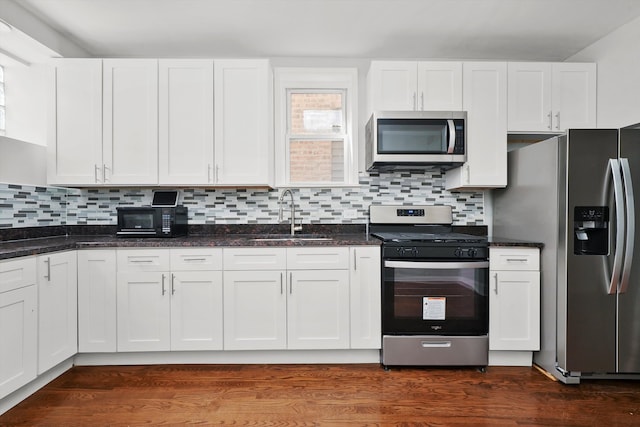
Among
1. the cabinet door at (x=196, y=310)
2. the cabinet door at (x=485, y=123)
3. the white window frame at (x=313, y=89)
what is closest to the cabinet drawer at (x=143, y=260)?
the cabinet door at (x=196, y=310)

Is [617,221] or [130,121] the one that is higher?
[130,121]

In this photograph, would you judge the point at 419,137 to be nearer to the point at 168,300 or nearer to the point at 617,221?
the point at 617,221

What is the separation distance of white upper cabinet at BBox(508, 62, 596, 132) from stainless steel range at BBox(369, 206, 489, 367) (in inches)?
45.1

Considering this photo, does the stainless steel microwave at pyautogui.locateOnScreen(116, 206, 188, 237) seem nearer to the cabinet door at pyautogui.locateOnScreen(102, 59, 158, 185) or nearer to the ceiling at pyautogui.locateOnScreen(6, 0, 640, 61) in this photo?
the cabinet door at pyautogui.locateOnScreen(102, 59, 158, 185)

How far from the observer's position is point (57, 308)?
91.6 inches

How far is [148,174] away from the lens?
9.23ft

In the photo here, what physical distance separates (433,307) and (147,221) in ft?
7.37

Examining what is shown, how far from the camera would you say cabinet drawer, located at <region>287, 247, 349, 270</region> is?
2.59 metres

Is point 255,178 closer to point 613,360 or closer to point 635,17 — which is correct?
point 613,360

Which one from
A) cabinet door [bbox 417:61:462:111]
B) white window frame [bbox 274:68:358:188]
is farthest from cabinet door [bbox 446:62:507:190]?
white window frame [bbox 274:68:358:188]

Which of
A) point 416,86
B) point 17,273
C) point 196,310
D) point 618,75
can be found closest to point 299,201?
point 196,310

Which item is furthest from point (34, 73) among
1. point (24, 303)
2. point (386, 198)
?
point (386, 198)

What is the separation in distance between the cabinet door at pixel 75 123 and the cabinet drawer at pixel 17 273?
0.89m

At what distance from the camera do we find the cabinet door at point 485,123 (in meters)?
2.86
